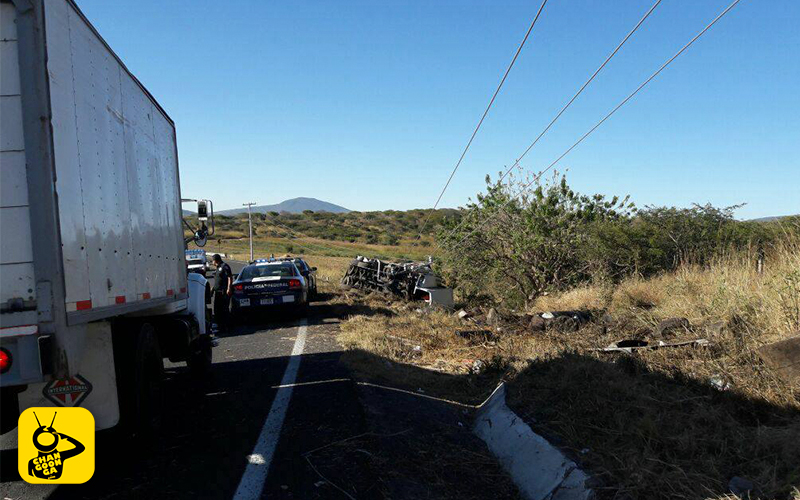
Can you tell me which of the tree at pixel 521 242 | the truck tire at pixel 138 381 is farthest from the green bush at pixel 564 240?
the truck tire at pixel 138 381

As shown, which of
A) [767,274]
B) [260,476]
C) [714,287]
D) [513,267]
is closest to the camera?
[260,476]

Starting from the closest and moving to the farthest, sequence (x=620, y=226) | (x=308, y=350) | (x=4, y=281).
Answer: (x=4, y=281) → (x=308, y=350) → (x=620, y=226)

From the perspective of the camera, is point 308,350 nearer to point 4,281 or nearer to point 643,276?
point 4,281

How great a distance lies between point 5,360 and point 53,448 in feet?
2.32

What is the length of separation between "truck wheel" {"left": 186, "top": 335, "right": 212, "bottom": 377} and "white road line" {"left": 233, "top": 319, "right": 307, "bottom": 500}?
43.9 inches

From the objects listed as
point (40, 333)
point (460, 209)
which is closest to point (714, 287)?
point (40, 333)

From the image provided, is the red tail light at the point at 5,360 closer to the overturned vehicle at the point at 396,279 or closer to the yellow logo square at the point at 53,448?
the yellow logo square at the point at 53,448

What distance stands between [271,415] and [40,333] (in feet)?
10.6

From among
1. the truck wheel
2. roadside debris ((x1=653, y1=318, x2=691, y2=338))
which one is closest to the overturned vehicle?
the truck wheel

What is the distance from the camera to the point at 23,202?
3658 mm

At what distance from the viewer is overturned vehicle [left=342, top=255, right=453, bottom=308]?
17.9 meters

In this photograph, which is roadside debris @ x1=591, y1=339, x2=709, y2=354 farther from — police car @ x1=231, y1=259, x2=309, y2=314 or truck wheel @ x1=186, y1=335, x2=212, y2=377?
police car @ x1=231, y1=259, x2=309, y2=314

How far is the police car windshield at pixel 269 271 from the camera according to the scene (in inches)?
619

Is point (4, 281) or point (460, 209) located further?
point (460, 209)
